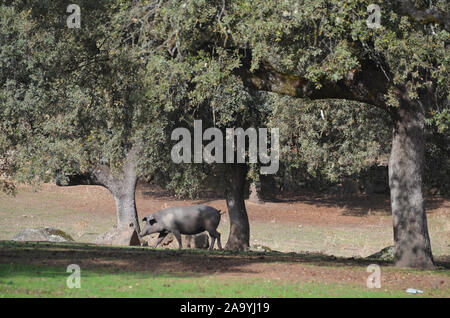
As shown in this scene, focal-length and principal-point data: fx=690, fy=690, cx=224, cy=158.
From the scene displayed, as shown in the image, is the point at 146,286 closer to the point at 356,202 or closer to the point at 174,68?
the point at 174,68

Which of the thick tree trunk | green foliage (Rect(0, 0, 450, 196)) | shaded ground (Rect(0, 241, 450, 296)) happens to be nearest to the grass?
shaded ground (Rect(0, 241, 450, 296))

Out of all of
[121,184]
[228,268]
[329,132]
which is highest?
[329,132]

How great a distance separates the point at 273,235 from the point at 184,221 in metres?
12.2

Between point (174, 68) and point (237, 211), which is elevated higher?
point (174, 68)

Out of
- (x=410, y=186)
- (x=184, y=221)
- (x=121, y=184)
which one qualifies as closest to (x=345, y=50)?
(x=410, y=186)

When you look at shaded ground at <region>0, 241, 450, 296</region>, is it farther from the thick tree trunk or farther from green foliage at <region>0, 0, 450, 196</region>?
the thick tree trunk

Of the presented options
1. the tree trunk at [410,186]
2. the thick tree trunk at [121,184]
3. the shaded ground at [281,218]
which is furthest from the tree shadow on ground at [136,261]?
the shaded ground at [281,218]

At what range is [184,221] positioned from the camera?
24.6 m

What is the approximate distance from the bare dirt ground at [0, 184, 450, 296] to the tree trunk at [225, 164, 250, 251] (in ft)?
9.36

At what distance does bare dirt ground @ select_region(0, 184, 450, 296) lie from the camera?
15000 mm

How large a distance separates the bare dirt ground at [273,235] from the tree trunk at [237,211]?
2.85 m

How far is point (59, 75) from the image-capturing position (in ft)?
66.3
